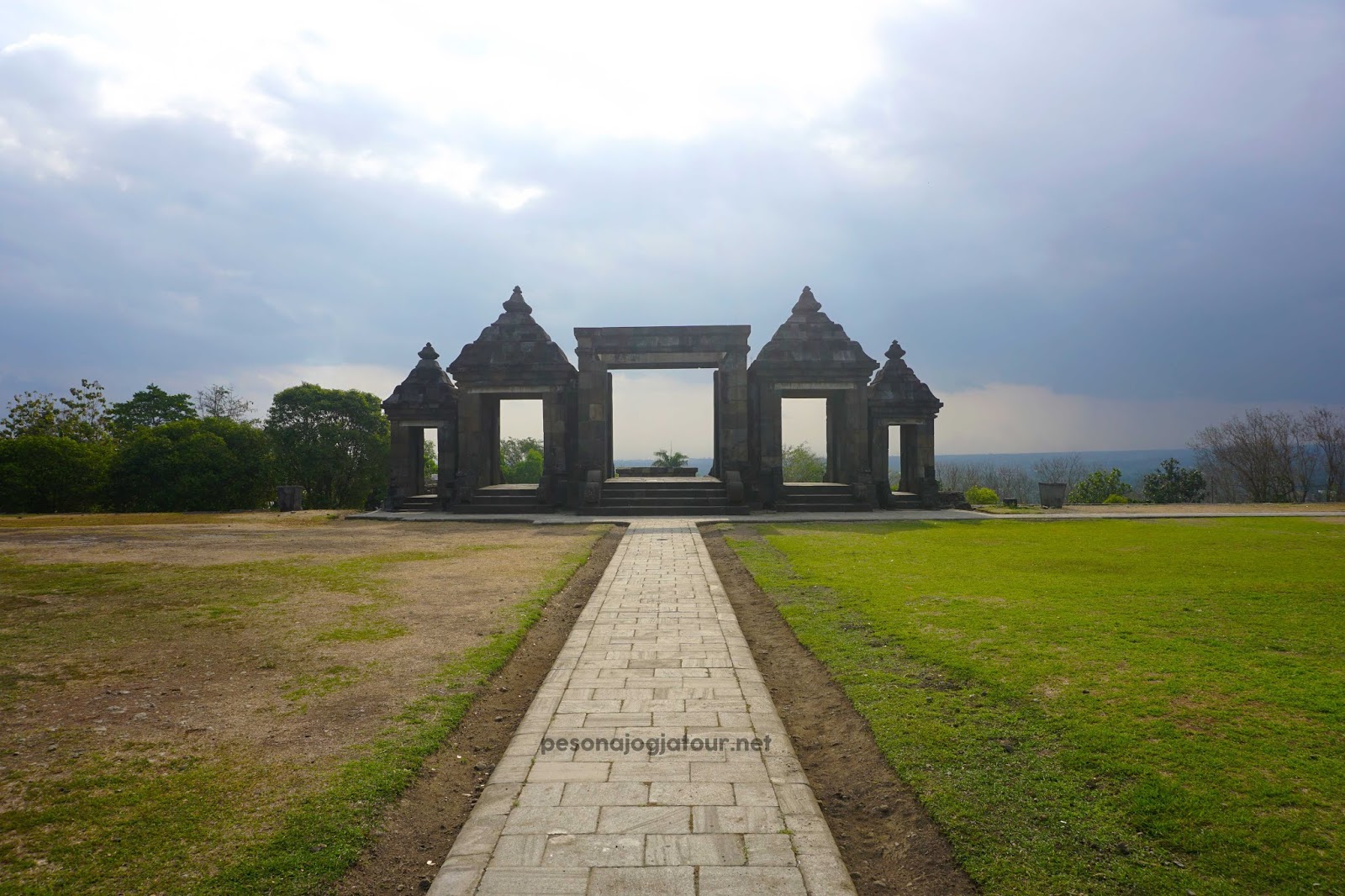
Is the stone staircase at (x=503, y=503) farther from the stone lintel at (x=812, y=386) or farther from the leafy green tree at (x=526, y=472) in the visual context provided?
the leafy green tree at (x=526, y=472)

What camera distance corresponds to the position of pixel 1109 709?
4.35 m

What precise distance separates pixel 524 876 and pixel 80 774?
8.80ft

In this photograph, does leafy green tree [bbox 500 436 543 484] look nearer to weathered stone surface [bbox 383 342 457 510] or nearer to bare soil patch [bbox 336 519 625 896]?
weathered stone surface [bbox 383 342 457 510]

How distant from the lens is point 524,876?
2881mm

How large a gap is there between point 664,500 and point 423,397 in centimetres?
911

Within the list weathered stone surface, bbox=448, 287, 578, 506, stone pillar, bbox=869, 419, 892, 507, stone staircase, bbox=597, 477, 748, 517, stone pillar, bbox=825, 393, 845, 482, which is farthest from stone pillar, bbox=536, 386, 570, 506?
stone pillar, bbox=869, 419, 892, 507

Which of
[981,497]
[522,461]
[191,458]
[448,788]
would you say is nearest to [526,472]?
[522,461]

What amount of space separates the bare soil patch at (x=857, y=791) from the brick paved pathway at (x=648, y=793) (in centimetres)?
18

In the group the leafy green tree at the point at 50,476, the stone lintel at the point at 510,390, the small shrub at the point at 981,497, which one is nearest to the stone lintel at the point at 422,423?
the stone lintel at the point at 510,390

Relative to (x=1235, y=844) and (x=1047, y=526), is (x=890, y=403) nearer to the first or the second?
(x=1047, y=526)

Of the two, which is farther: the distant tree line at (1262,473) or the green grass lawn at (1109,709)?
the distant tree line at (1262,473)

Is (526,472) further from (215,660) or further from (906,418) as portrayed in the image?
(215,660)

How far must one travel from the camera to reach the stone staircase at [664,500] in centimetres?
1947

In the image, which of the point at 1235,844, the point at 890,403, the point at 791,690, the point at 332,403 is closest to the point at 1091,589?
the point at 791,690
